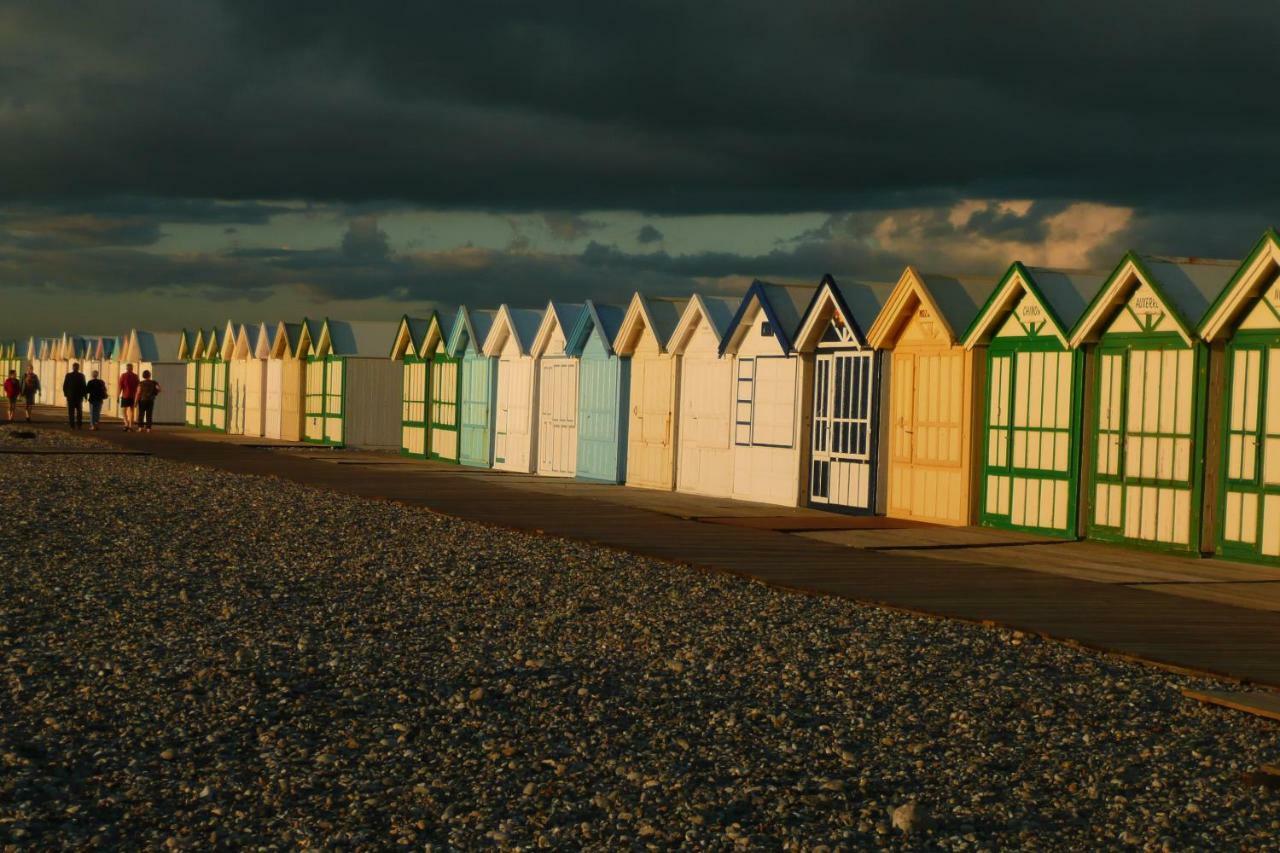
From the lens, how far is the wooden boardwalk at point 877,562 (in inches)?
429

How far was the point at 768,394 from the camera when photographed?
23797 millimetres

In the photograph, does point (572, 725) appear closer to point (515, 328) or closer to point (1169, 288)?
point (1169, 288)

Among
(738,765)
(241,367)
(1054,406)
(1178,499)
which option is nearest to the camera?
(738,765)

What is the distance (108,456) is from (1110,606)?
2581cm

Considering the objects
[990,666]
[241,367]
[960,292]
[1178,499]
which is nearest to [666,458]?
[960,292]

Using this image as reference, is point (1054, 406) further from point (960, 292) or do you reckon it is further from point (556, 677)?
point (556, 677)

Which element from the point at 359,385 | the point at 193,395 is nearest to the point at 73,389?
the point at 359,385

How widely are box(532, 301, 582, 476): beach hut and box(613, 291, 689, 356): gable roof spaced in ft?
7.58

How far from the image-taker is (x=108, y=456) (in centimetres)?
3359

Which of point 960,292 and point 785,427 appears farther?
point 785,427

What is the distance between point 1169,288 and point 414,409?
78.5 feet

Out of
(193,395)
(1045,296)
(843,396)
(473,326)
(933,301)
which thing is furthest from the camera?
(193,395)

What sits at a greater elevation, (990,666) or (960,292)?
(960,292)

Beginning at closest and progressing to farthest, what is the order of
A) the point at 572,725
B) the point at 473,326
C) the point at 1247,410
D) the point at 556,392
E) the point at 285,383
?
the point at 572,725 < the point at 1247,410 < the point at 556,392 < the point at 473,326 < the point at 285,383
